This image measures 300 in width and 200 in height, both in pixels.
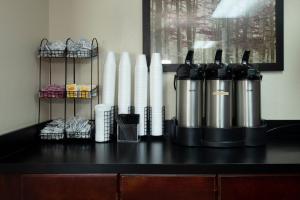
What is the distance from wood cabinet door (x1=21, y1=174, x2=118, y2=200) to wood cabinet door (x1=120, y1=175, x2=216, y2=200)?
0.12 meters

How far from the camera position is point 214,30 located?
1645 mm

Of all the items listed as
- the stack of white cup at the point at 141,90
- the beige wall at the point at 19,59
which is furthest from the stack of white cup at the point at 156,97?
the beige wall at the point at 19,59

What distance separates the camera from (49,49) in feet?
5.07

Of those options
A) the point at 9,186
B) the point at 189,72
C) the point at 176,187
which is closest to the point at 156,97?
the point at 189,72

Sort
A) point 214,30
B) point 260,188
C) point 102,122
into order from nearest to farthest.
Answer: point 260,188 → point 102,122 → point 214,30

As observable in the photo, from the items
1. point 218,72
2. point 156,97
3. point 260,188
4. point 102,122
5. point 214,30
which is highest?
point 214,30

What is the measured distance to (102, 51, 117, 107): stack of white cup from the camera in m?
1.57

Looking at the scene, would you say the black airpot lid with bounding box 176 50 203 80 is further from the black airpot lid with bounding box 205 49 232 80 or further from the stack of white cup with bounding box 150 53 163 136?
the stack of white cup with bounding box 150 53 163 136

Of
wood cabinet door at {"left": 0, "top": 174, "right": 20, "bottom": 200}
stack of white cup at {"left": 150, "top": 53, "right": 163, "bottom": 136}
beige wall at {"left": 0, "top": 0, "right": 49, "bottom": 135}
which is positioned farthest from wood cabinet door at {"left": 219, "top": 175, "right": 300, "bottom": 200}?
beige wall at {"left": 0, "top": 0, "right": 49, "bottom": 135}

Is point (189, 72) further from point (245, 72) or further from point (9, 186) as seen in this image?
point (9, 186)

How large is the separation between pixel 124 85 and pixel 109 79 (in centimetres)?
9

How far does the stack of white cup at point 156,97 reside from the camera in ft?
5.07

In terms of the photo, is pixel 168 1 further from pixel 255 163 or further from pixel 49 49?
pixel 255 163

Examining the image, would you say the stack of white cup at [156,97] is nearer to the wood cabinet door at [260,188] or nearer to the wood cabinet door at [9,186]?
the wood cabinet door at [260,188]
